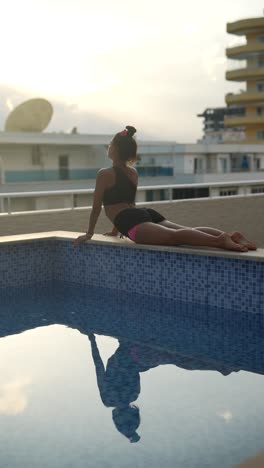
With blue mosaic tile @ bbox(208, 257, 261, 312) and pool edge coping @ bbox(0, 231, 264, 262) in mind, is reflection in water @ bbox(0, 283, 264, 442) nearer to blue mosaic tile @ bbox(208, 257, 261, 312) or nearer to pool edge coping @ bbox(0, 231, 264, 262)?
blue mosaic tile @ bbox(208, 257, 261, 312)

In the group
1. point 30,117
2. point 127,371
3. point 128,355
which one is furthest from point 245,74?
point 127,371

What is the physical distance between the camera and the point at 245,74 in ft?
201

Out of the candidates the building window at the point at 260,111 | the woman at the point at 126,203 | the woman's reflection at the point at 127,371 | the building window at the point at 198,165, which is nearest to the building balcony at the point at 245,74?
the building window at the point at 260,111

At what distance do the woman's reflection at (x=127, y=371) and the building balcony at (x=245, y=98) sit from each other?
5851 centimetres

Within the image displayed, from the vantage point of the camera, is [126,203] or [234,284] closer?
[234,284]

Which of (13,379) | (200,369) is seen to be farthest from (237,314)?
(13,379)

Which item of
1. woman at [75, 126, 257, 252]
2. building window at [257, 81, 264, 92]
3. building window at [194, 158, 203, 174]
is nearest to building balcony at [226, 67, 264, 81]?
building window at [257, 81, 264, 92]

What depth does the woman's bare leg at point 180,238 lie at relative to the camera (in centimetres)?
607

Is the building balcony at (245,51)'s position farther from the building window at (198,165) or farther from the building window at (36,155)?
the building window at (36,155)

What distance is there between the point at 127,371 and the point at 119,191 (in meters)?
2.62

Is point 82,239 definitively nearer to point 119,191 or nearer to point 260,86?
point 119,191

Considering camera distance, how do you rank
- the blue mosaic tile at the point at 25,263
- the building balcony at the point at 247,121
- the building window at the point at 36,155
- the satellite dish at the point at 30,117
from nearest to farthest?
1. the blue mosaic tile at the point at 25,263
2. the building window at the point at 36,155
3. the satellite dish at the point at 30,117
4. the building balcony at the point at 247,121

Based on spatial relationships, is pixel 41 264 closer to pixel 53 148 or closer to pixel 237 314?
pixel 237 314

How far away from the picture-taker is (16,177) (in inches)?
1110
